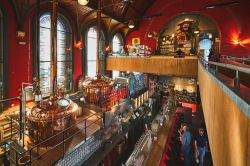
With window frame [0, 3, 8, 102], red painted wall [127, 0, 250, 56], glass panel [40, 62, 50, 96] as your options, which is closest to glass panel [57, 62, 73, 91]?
Answer: glass panel [40, 62, 50, 96]

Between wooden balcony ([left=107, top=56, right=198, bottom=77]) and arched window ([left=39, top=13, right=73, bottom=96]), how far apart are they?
3.74 m

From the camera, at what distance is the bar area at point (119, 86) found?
4004 millimetres

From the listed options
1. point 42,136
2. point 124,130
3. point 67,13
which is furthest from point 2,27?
point 124,130

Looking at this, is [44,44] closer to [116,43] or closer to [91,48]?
[91,48]

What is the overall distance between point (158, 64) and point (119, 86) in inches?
114

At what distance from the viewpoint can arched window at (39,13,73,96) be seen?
29.1ft

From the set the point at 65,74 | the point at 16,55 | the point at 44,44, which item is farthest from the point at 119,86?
the point at 16,55

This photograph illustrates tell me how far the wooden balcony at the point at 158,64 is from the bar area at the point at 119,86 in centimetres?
6

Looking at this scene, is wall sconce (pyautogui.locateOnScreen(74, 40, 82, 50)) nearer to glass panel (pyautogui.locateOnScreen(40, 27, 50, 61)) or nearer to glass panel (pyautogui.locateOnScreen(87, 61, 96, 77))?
glass panel (pyautogui.locateOnScreen(87, 61, 96, 77))

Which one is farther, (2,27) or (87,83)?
(87,83)

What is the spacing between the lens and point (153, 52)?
1669 cm

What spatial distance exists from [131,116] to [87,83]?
332 cm

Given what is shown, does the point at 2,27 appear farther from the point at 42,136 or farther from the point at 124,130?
the point at 124,130

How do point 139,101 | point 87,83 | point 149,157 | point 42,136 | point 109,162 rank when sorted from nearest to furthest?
1. point 42,136
2. point 149,157
3. point 109,162
4. point 87,83
5. point 139,101
